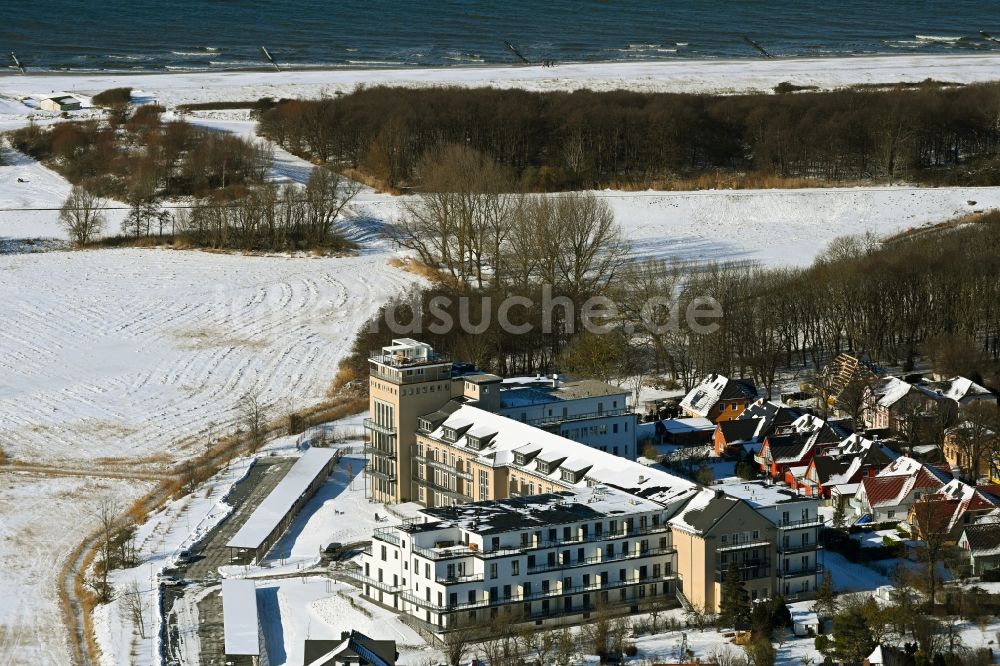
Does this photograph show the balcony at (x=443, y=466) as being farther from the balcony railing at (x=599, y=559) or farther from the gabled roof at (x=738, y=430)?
the gabled roof at (x=738, y=430)

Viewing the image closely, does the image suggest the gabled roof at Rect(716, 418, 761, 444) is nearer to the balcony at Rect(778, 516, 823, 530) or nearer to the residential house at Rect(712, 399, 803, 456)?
the residential house at Rect(712, 399, 803, 456)

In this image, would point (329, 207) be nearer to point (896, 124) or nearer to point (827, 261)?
point (827, 261)

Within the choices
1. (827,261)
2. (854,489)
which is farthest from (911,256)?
(854,489)

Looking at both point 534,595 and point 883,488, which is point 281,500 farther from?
point 883,488

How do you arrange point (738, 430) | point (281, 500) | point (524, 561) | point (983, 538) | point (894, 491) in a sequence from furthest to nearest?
1. point (738, 430)
2. point (281, 500)
3. point (894, 491)
4. point (983, 538)
5. point (524, 561)

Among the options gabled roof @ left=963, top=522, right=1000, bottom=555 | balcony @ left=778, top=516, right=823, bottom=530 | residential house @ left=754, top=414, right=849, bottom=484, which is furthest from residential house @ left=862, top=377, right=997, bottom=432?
balcony @ left=778, top=516, right=823, bottom=530

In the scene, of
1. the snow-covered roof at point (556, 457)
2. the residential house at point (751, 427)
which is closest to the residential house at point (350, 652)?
the snow-covered roof at point (556, 457)

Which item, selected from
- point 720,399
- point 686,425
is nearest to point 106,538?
point 686,425
